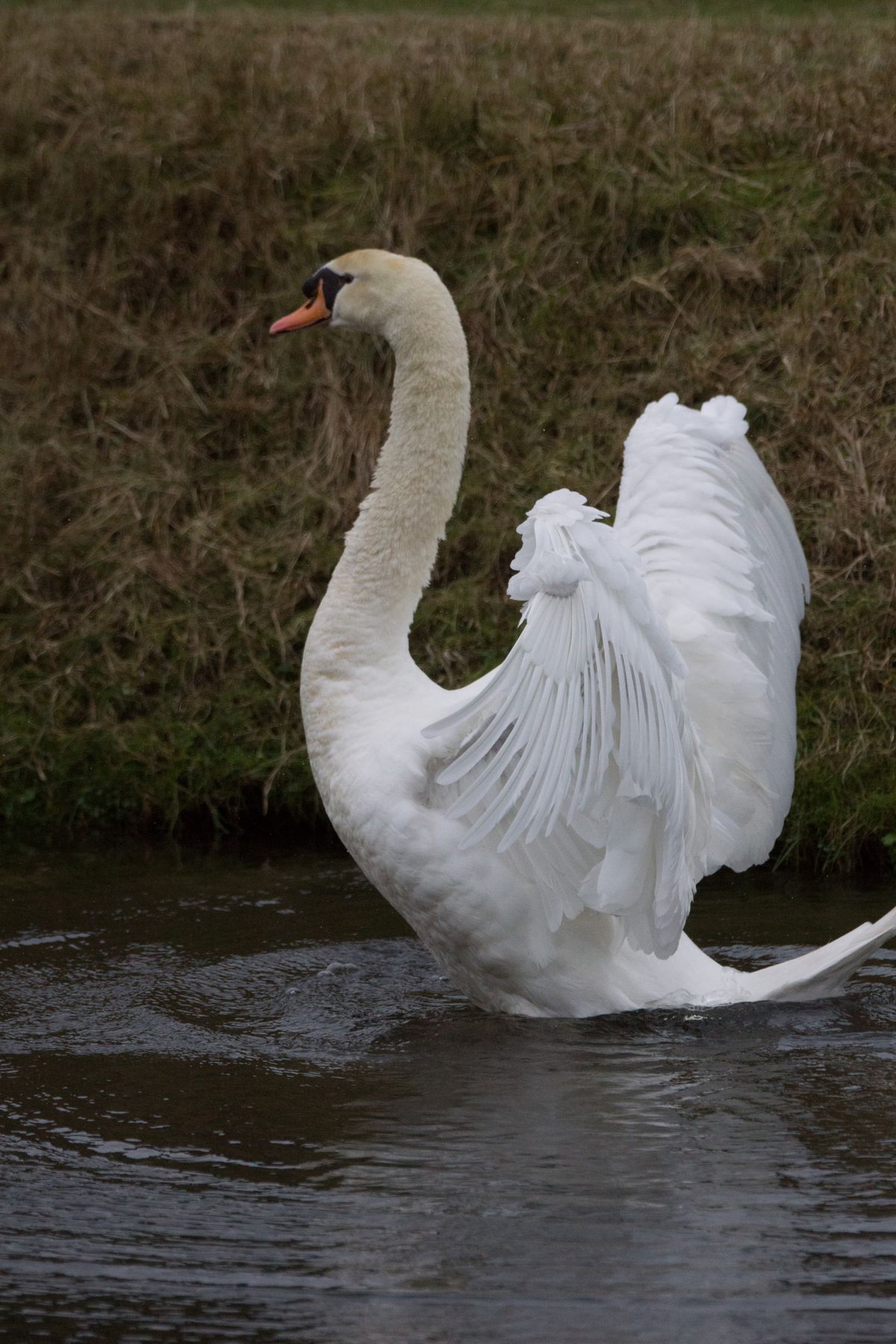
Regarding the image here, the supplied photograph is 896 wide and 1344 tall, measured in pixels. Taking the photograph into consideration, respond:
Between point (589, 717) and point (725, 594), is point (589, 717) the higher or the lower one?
the lower one

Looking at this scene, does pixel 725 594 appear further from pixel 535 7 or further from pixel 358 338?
pixel 535 7

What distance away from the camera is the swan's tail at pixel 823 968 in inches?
169

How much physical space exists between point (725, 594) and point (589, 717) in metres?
1.16

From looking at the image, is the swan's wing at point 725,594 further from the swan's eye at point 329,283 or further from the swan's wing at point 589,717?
the swan's eye at point 329,283

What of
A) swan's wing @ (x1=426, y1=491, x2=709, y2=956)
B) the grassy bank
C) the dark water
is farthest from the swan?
the grassy bank

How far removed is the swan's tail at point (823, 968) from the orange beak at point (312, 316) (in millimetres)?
2050

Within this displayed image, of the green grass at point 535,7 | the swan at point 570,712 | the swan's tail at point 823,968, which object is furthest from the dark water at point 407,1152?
the green grass at point 535,7

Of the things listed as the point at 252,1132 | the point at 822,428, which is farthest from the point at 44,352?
the point at 252,1132

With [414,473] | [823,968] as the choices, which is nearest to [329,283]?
[414,473]

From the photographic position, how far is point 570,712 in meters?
3.74

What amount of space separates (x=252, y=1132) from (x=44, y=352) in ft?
18.9

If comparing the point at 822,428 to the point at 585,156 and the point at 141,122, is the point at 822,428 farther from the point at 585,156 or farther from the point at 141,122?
the point at 141,122

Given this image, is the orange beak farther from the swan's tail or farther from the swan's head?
the swan's tail

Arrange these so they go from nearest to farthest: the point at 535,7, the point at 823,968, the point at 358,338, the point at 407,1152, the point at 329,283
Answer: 1. the point at 407,1152
2. the point at 823,968
3. the point at 329,283
4. the point at 358,338
5. the point at 535,7
